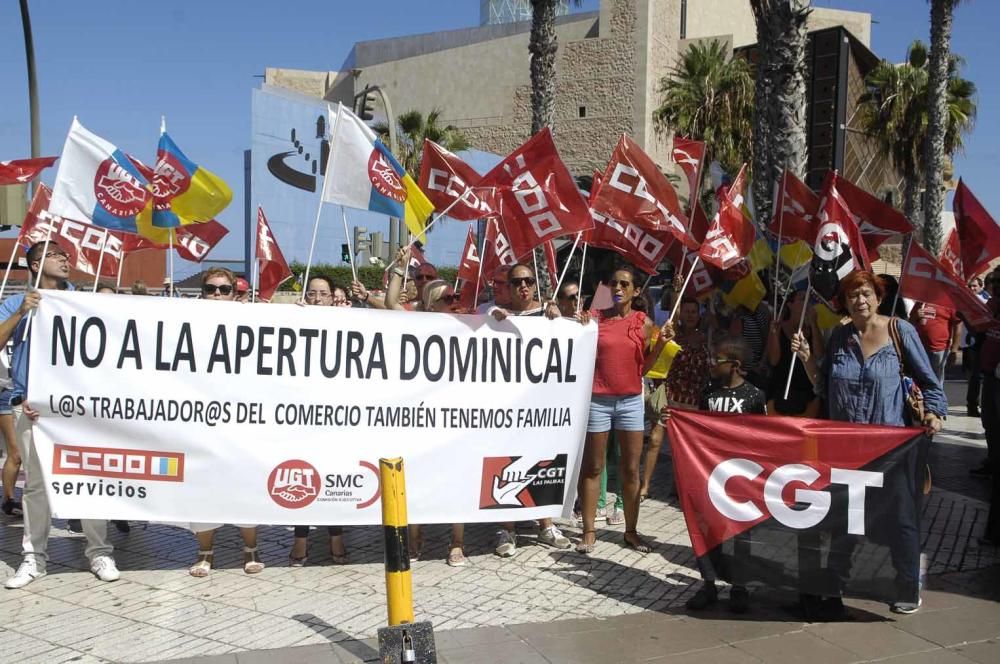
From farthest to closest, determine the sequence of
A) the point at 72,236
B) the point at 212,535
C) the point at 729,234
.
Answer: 1. the point at 72,236
2. the point at 729,234
3. the point at 212,535

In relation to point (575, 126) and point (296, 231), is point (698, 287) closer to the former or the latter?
point (296, 231)

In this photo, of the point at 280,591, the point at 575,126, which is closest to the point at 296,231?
the point at 575,126

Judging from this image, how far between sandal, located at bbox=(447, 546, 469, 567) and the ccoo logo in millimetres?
1032

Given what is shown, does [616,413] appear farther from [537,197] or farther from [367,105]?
[367,105]

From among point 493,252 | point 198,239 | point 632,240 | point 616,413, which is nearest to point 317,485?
point 616,413

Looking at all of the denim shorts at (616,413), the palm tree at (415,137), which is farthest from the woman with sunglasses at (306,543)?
the palm tree at (415,137)

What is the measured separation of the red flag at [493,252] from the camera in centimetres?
809

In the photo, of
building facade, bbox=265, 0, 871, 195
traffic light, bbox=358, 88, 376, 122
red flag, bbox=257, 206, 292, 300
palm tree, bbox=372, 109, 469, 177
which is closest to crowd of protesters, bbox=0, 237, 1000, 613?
red flag, bbox=257, 206, 292, 300

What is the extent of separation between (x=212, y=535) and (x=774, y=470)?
3523 millimetres

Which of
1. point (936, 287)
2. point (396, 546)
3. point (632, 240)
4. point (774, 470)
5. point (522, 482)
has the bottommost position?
point (522, 482)

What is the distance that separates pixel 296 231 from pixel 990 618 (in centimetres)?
3976

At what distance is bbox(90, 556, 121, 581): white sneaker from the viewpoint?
18.8 feet

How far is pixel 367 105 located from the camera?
62.5 ft

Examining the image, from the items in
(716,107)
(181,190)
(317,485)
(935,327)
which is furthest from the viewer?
(716,107)
